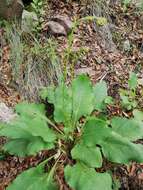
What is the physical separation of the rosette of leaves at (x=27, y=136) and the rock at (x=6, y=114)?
1.00 feet

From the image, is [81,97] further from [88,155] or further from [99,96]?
[88,155]

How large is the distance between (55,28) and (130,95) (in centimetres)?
118

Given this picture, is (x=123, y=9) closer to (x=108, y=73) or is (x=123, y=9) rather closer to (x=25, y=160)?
(x=108, y=73)

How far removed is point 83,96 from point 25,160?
0.74m

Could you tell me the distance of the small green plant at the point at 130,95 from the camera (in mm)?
3629

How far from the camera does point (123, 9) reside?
4812 millimetres

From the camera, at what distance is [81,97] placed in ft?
10.9

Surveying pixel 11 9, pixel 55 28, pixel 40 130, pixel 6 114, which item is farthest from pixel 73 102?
pixel 11 9

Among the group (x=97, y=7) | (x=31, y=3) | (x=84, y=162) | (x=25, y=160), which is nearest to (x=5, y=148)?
(x=25, y=160)

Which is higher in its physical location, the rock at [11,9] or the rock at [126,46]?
the rock at [11,9]

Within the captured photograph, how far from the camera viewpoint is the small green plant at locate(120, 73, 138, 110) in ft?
11.9

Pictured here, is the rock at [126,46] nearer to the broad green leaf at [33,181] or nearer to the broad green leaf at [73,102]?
the broad green leaf at [73,102]

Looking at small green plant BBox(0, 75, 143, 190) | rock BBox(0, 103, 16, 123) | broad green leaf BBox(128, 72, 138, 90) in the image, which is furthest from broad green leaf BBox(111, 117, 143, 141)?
rock BBox(0, 103, 16, 123)

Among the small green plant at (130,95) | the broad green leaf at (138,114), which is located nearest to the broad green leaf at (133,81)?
the small green plant at (130,95)
